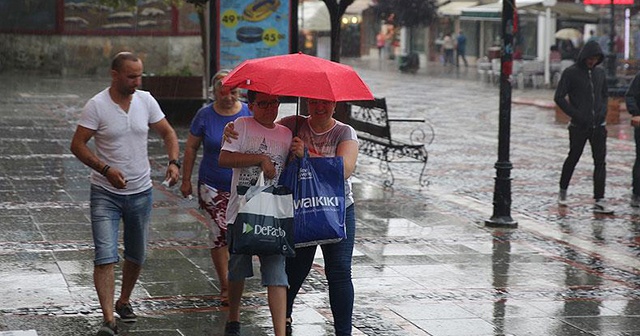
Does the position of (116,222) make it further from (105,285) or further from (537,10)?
(537,10)

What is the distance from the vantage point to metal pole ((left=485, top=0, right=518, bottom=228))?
42.0 feet

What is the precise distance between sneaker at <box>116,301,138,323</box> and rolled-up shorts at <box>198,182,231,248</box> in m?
0.82

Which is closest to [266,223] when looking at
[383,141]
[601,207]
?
[601,207]

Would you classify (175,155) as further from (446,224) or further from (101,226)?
(446,224)

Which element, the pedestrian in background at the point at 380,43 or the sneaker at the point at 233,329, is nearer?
the sneaker at the point at 233,329

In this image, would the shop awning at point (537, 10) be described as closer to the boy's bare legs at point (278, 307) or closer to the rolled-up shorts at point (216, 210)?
the rolled-up shorts at point (216, 210)

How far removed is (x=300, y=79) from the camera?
23.1 ft

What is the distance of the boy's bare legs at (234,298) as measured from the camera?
767 centimetres

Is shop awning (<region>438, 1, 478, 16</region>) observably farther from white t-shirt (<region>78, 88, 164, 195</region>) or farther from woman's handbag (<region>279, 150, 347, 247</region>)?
woman's handbag (<region>279, 150, 347, 247</region>)

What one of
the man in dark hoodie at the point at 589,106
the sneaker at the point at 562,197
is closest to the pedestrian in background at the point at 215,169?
the man in dark hoodie at the point at 589,106

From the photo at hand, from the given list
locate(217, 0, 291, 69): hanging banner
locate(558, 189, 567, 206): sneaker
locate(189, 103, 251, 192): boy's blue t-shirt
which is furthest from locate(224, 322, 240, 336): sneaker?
locate(217, 0, 291, 69): hanging banner

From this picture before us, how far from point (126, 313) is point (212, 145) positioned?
1338mm

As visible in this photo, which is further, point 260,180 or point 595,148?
point 595,148

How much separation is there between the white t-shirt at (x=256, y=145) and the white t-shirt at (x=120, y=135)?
0.80 meters
